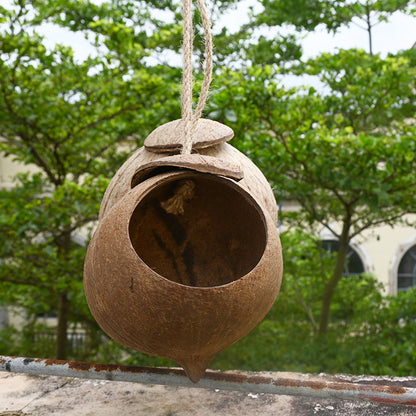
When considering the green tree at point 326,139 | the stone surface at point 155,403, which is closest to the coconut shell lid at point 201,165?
the stone surface at point 155,403

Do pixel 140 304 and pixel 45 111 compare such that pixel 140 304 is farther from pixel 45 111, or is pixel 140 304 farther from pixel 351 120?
pixel 351 120

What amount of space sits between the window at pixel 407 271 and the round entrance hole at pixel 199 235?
36.5 ft

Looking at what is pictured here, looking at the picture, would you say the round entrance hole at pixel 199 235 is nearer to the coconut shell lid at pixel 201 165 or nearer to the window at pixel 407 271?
the coconut shell lid at pixel 201 165

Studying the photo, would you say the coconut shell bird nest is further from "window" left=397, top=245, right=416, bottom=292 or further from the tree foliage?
"window" left=397, top=245, right=416, bottom=292

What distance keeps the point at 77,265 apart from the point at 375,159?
2923 mm

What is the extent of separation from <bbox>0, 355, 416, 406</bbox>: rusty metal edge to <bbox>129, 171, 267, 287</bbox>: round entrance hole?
0.34 meters

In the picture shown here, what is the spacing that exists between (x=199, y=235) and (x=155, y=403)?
3.34ft

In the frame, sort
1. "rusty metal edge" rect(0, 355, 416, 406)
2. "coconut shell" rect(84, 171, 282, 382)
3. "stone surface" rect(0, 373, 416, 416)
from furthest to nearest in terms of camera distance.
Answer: "stone surface" rect(0, 373, 416, 416) → "rusty metal edge" rect(0, 355, 416, 406) → "coconut shell" rect(84, 171, 282, 382)

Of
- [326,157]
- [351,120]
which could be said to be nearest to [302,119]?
[326,157]

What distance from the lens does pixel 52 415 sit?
2295 mm

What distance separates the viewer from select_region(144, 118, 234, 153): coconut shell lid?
1.60 meters

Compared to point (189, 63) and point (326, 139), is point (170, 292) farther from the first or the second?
point (326, 139)

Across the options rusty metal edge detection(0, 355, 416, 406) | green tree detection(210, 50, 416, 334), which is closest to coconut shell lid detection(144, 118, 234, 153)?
rusty metal edge detection(0, 355, 416, 406)

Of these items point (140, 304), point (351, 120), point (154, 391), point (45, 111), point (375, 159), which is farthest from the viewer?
point (351, 120)
